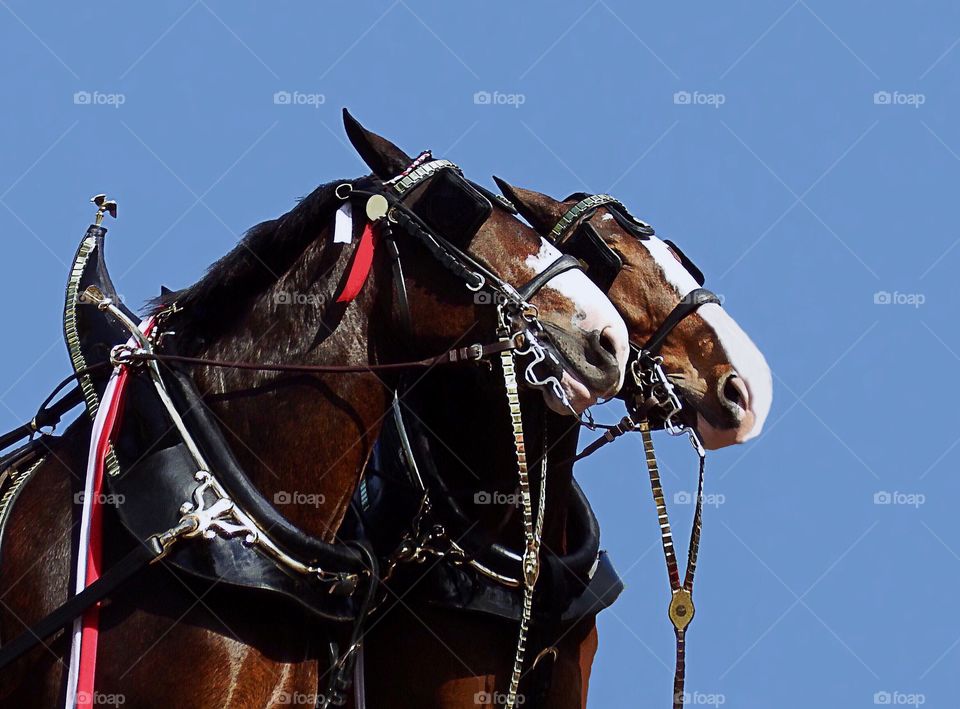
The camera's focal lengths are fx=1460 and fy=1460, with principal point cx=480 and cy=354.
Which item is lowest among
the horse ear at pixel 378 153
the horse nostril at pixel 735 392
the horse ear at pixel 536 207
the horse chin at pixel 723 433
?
the horse chin at pixel 723 433

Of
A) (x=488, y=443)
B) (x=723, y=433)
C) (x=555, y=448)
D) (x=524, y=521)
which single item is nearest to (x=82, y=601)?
(x=524, y=521)

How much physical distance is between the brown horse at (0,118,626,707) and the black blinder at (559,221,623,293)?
87 cm

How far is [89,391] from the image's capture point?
16.0 feet

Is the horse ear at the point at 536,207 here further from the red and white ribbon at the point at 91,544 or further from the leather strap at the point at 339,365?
the red and white ribbon at the point at 91,544

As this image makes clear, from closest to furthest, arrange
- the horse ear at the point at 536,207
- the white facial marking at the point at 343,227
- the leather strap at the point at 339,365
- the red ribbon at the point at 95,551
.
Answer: the red ribbon at the point at 95,551 < the leather strap at the point at 339,365 < the white facial marking at the point at 343,227 < the horse ear at the point at 536,207

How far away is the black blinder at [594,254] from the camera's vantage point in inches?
233

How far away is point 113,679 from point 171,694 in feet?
0.63

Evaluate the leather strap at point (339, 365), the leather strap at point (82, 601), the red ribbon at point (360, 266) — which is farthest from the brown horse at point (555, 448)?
the leather strap at point (82, 601)

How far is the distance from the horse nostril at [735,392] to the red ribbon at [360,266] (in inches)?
57.9

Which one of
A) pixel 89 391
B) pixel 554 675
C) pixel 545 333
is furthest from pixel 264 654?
pixel 554 675

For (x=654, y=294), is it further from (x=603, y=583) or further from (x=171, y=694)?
(x=171, y=694)

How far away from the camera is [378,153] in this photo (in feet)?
16.5

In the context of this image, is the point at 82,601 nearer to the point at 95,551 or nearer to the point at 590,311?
the point at 95,551

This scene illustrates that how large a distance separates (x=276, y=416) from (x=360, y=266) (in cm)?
57
